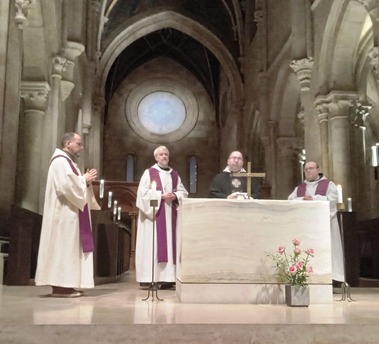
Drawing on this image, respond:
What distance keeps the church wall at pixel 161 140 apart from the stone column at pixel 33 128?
1731 centimetres

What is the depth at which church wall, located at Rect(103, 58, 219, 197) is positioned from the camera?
3016 centimetres

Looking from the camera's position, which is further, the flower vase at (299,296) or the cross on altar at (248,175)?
the cross on altar at (248,175)

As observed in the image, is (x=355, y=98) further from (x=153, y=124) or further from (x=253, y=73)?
(x=153, y=124)

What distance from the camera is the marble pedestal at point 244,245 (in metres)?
5.49

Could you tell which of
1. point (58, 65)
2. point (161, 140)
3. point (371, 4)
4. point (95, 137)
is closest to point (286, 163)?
point (95, 137)

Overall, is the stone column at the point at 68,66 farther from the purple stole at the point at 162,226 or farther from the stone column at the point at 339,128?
the purple stole at the point at 162,226

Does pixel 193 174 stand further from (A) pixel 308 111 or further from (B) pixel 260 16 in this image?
(A) pixel 308 111

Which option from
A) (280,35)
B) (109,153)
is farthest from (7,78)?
(109,153)

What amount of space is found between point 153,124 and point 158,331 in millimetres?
28042

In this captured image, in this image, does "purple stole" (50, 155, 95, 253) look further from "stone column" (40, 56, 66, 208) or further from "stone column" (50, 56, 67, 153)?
"stone column" (50, 56, 67, 153)

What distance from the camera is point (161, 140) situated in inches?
1221

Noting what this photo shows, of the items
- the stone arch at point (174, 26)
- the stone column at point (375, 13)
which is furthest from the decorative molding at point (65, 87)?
the stone arch at point (174, 26)

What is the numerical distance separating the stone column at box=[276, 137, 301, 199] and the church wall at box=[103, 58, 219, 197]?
11.6 meters

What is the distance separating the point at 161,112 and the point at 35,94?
19384 millimetres
